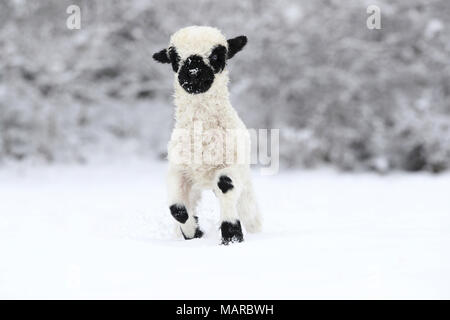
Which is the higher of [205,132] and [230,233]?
[205,132]

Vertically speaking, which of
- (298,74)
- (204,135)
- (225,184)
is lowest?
(225,184)

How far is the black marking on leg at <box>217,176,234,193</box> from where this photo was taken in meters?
3.22

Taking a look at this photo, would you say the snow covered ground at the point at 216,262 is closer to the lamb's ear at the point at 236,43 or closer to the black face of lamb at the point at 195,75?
the black face of lamb at the point at 195,75

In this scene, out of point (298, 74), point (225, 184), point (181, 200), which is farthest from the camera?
point (298, 74)

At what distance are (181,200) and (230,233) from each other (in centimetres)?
36

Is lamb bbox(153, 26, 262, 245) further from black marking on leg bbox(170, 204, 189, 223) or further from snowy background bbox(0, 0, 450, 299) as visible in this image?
snowy background bbox(0, 0, 450, 299)

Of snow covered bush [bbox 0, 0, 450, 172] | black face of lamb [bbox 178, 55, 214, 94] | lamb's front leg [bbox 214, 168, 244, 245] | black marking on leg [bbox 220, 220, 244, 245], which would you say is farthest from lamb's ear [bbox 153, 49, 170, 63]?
snow covered bush [bbox 0, 0, 450, 172]

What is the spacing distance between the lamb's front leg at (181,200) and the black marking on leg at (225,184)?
0.26 metres

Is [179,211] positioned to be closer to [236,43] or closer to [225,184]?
[225,184]

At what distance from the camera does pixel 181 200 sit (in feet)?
11.0

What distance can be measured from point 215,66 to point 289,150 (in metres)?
6.53

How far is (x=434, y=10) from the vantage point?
10102 millimetres

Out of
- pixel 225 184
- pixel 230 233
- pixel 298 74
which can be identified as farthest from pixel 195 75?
pixel 298 74
